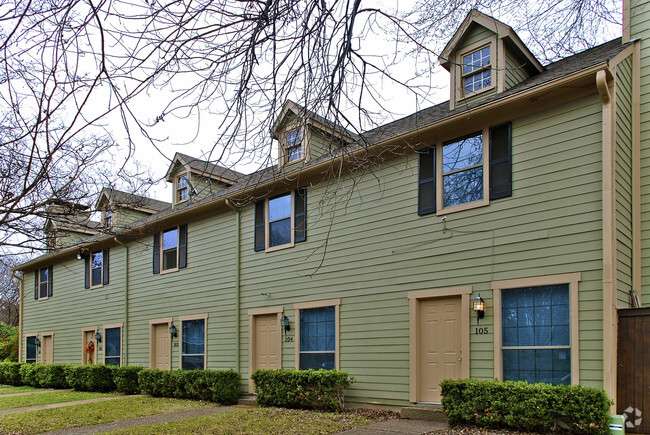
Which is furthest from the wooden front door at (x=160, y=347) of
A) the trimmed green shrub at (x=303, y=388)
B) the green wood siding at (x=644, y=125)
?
the green wood siding at (x=644, y=125)

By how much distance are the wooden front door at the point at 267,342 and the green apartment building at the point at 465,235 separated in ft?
0.15

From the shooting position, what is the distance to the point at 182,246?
1599cm

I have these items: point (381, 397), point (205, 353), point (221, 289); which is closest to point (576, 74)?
point (381, 397)

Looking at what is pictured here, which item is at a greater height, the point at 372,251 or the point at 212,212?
the point at 212,212

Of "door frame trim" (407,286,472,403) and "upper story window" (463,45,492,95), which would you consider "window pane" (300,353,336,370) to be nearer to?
"door frame trim" (407,286,472,403)

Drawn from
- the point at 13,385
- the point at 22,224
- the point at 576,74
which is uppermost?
the point at 576,74

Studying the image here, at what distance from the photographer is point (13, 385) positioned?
68.2 ft

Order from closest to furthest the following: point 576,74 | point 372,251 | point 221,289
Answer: point 576,74, point 372,251, point 221,289

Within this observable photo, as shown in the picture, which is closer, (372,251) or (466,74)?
(466,74)

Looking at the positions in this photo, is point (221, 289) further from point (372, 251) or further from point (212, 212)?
point (372, 251)

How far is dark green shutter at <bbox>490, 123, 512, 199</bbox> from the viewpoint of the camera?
9.01 meters

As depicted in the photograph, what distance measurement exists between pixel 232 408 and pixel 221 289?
137 inches

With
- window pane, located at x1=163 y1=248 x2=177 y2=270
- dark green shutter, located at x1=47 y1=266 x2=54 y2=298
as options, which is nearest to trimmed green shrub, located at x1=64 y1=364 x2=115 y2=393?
window pane, located at x1=163 y1=248 x2=177 y2=270

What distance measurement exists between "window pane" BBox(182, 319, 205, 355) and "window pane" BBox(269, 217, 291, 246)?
11.3 ft
